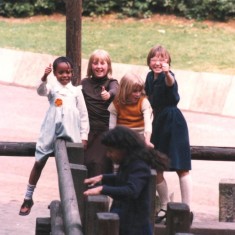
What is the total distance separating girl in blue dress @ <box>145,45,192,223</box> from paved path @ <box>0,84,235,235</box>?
3.66 feet

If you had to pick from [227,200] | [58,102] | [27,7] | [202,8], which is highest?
[58,102]

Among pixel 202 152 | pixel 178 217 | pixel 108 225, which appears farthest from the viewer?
pixel 202 152

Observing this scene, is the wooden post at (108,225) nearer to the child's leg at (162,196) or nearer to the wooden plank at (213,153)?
the child's leg at (162,196)

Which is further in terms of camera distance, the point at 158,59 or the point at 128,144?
the point at 158,59

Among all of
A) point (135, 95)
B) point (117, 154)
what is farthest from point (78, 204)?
point (135, 95)

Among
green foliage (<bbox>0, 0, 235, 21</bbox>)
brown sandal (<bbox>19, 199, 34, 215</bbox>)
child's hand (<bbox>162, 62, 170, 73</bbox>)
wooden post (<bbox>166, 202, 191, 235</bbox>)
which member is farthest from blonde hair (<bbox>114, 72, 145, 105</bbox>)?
green foliage (<bbox>0, 0, 235, 21</bbox>)

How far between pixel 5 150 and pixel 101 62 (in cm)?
108

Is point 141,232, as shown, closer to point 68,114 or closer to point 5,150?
point 68,114

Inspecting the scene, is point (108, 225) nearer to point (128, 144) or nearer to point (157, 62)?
point (128, 144)

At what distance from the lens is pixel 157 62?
306 inches

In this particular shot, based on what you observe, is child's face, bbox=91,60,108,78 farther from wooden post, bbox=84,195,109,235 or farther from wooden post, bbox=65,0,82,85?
wooden post, bbox=84,195,109,235

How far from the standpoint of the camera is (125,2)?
20.1m

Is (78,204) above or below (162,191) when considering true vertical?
above

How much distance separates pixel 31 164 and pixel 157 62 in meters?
5.46
